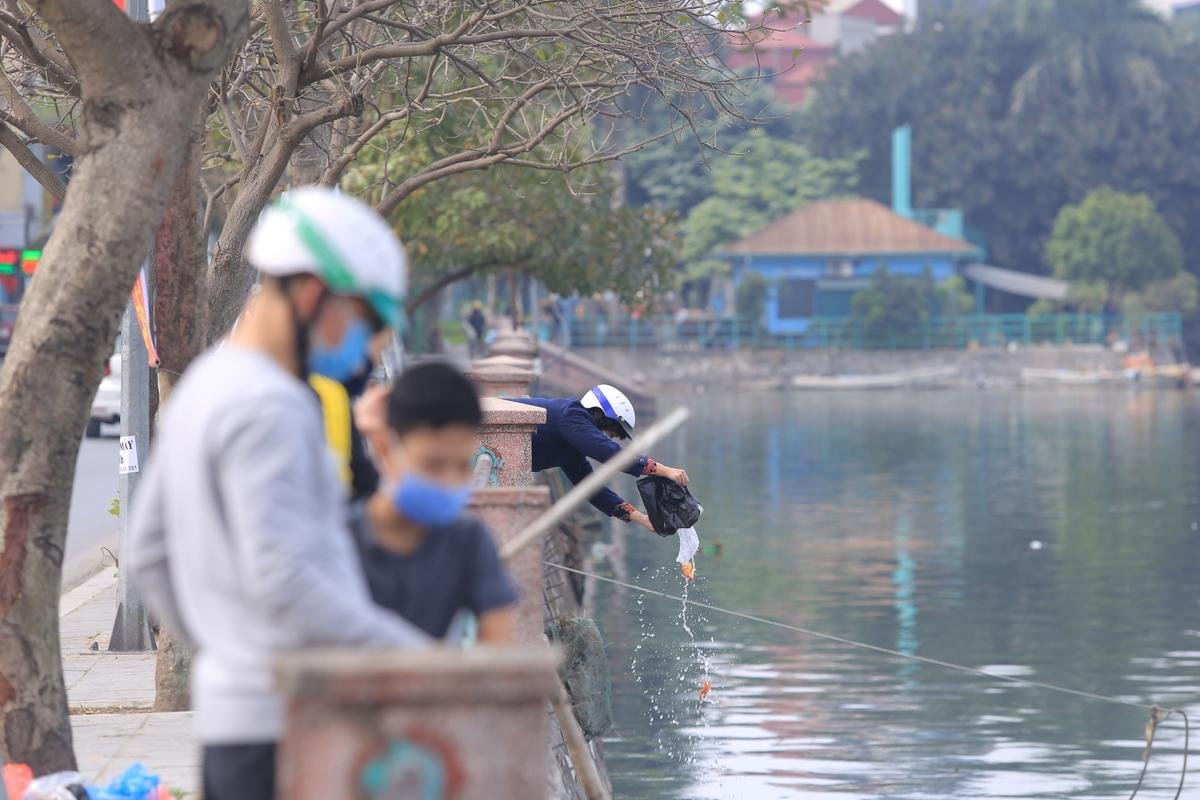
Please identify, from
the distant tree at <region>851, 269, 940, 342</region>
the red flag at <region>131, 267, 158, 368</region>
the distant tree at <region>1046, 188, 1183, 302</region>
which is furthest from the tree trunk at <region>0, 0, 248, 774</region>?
the distant tree at <region>1046, 188, 1183, 302</region>

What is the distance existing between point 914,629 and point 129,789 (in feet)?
44.9

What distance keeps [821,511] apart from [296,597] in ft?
88.9

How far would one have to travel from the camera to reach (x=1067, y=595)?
21.6 meters

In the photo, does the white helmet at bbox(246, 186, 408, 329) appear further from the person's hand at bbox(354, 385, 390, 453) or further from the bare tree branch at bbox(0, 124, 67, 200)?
the bare tree branch at bbox(0, 124, 67, 200)

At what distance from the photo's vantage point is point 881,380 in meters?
74.8

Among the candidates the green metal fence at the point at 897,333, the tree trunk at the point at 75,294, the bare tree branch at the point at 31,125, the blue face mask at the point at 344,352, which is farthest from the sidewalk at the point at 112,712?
the green metal fence at the point at 897,333

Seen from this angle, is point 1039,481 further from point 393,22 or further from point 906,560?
point 393,22

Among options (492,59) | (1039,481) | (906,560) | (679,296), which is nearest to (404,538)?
(492,59)

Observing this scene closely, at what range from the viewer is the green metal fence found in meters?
75.1

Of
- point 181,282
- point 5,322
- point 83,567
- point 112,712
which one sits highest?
point 181,282

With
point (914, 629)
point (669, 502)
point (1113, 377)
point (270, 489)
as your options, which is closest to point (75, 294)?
point (270, 489)

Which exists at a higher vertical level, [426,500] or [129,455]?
[426,500]

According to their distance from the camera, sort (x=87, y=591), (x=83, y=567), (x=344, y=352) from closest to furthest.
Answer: (x=344, y=352) < (x=87, y=591) < (x=83, y=567)

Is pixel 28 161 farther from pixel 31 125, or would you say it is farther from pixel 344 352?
pixel 344 352
